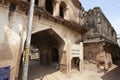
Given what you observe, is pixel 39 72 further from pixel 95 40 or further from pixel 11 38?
pixel 95 40

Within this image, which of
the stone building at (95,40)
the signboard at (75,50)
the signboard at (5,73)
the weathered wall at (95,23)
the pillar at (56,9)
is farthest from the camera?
the weathered wall at (95,23)

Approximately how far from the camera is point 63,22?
9000 mm

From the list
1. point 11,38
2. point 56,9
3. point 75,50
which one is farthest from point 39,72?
point 56,9

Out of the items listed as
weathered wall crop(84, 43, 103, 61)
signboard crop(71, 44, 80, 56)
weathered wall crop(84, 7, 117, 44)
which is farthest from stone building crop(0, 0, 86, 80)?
weathered wall crop(84, 7, 117, 44)

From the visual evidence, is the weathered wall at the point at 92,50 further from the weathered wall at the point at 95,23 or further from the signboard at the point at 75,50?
the signboard at the point at 75,50

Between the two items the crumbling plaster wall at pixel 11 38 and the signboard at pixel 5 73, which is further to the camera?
the crumbling plaster wall at pixel 11 38

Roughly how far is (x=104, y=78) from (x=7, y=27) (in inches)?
357

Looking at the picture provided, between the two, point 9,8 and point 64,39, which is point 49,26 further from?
point 9,8

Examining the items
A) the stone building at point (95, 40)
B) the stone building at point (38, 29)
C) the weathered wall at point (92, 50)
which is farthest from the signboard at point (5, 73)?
the weathered wall at point (92, 50)

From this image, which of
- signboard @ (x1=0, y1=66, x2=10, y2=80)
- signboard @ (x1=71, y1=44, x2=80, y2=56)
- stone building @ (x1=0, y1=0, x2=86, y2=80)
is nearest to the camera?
signboard @ (x1=0, y1=66, x2=10, y2=80)

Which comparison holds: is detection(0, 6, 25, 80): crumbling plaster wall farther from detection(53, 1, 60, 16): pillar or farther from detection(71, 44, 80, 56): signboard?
detection(71, 44, 80, 56): signboard

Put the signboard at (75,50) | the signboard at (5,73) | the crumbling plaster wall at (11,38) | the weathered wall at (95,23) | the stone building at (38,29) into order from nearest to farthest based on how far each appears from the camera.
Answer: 1. the signboard at (5,73)
2. the crumbling plaster wall at (11,38)
3. the stone building at (38,29)
4. the signboard at (75,50)
5. the weathered wall at (95,23)

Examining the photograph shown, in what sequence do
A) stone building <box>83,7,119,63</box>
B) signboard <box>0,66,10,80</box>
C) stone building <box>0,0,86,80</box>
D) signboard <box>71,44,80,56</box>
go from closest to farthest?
signboard <box>0,66,10,80</box>, stone building <box>0,0,86,80</box>, signboard <box>71,44,80,56</box>, stone building <box>83,7,119,63</box>

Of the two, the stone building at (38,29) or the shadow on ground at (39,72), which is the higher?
the stone building at (38,29)
